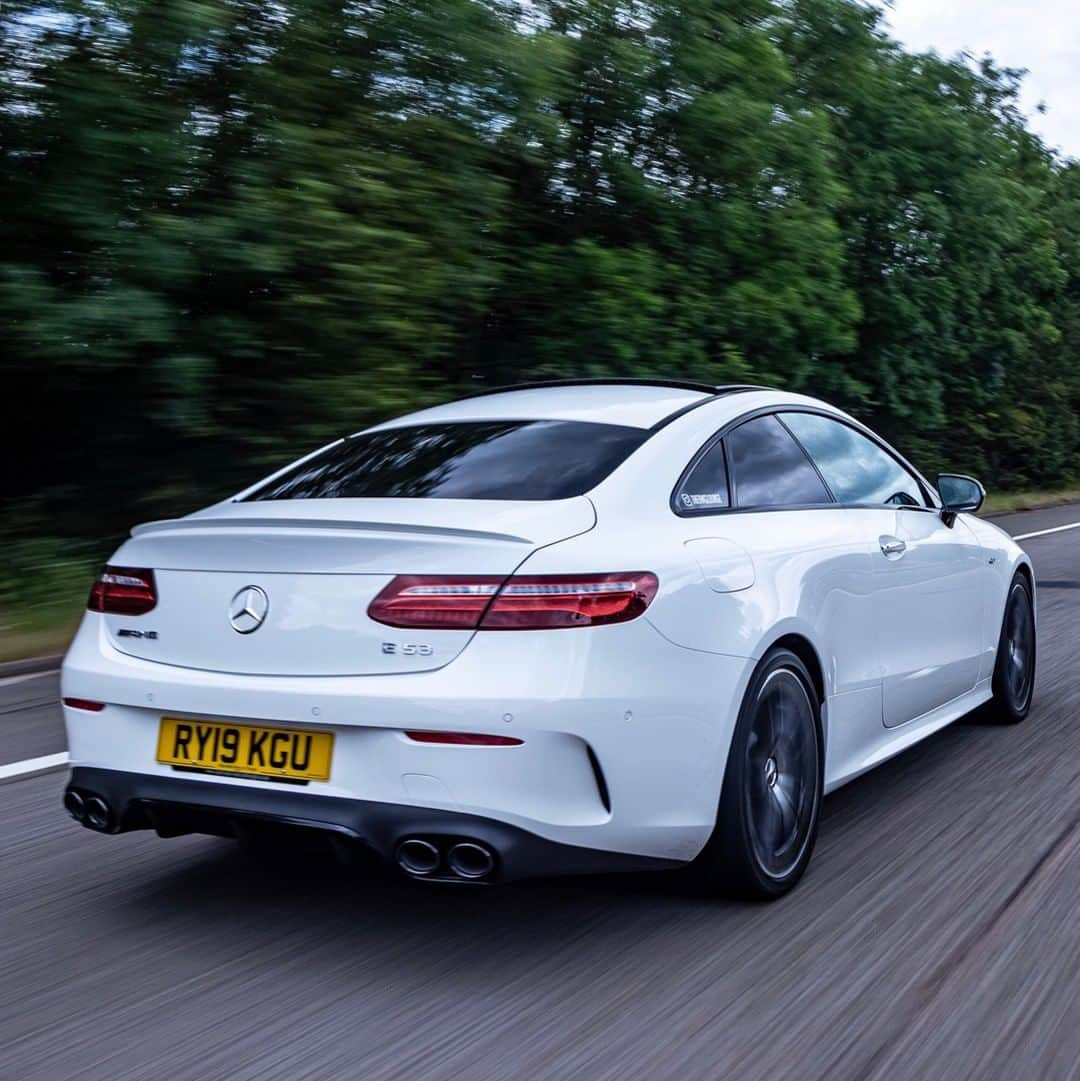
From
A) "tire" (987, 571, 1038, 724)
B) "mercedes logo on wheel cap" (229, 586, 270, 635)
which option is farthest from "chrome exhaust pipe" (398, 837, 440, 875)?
"tire" (987, 571, 1038, 724)

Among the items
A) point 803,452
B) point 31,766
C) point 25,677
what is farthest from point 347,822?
point 25,677

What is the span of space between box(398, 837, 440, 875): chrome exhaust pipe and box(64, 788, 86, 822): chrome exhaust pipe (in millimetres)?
921

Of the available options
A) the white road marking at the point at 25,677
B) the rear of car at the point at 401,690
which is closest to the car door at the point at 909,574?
the rear of car at the point at 401,690

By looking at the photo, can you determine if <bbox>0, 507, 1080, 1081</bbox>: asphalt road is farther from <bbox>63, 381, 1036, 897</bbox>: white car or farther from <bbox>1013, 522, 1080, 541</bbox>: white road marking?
<bbox>1013, 522, 1080, 541</bbox>: white road marking

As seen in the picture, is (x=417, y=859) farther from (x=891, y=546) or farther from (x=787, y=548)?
(x=891, y=546)

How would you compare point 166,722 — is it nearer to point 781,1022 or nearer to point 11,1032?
point 11,1032

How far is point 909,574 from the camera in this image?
17.0 feet

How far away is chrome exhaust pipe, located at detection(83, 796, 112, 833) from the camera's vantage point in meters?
3.81

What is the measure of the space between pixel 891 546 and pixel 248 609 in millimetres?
2346

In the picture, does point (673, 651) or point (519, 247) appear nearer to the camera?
point (673, 651)

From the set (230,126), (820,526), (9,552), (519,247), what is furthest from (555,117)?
(820,526)

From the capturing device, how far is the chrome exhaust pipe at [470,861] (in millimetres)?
3455

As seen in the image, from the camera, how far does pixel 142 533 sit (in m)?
4.05

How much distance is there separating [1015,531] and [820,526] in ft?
55.0
